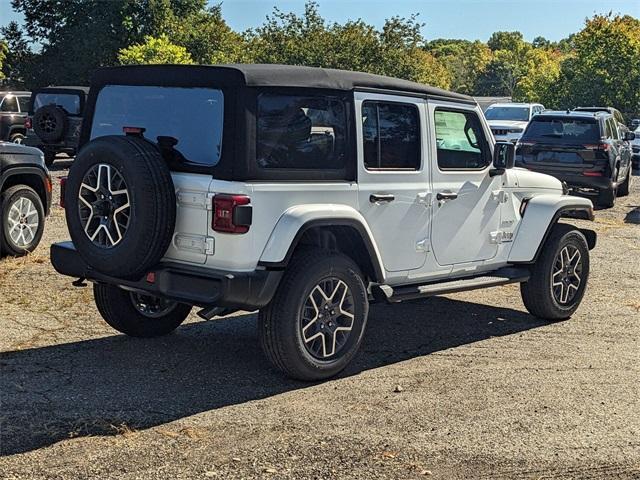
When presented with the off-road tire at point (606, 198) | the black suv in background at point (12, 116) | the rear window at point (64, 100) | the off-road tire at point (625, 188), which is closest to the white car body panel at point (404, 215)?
the off-road tire at point (606, 198)

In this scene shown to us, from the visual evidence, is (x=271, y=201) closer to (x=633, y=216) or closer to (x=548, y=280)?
(x=548, y=280)

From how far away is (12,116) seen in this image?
2211 cm

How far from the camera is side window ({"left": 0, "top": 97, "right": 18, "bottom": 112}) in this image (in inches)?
867

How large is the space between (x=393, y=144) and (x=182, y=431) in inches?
99.6

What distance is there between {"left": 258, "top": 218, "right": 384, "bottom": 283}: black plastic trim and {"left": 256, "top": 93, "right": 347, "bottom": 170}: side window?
1.19 ft

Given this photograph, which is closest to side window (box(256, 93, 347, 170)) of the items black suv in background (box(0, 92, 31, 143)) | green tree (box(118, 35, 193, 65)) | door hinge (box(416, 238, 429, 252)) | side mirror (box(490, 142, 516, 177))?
door hinge (box(416, 238, 429, 252))

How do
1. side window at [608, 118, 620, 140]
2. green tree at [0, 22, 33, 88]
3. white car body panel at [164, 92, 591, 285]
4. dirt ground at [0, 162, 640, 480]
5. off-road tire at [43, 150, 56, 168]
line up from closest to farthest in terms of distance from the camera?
dirt ground at [0, 162, 640, 480] → white car body panel at [164, 92, 591, 285] → side window at [608, 118, 620, 140] → off-road tire at [43, 150, 56, 168] → green tree at [0, 22, 33, 88]

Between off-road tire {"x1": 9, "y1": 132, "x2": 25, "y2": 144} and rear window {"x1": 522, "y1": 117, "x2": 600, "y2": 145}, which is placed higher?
off-road tire {"x1": 9, "y1": 132, "x2": 25, "y2": 144}

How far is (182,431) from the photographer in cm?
477

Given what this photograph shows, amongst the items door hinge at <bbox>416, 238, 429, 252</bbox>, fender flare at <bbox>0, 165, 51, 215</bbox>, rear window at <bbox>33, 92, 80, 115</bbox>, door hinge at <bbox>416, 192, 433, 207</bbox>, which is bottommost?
door hinge at <bbox>416, 238, 429, 252</bbox>

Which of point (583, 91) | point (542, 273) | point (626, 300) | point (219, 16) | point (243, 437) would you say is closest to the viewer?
point (243, 437)

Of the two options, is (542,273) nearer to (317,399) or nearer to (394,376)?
(394,376)

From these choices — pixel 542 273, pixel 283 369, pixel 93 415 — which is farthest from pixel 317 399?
pixel 542 273

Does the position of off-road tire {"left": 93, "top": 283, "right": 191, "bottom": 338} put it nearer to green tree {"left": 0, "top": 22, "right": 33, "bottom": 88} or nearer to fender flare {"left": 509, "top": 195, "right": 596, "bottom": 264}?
fender flare {"left": 509, "top": 195, "right": 596, "bottom": 264}
